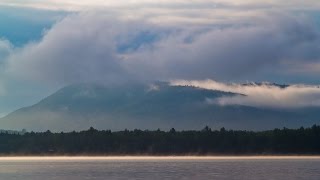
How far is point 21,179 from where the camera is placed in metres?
125

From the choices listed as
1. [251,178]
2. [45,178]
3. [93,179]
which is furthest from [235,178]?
[45,178]

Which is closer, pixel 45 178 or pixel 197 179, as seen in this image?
pixel 197 179

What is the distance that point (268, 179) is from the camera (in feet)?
392

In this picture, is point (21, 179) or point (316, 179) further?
point (21, 179)

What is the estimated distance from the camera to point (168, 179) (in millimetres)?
117750

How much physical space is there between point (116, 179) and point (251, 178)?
18378 millimetres

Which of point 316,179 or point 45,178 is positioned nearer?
point 316,179

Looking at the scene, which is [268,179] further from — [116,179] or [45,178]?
[45,178]

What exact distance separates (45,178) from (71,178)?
17.0 feet

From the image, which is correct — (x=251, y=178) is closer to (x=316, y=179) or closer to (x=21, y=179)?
(x=316, y=179)

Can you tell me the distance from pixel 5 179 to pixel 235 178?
105 feet

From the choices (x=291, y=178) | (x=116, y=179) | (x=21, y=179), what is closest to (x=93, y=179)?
(x=116, y=179)

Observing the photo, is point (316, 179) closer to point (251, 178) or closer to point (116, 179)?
point (251, 178)

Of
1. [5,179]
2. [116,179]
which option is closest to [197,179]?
[116,179]
